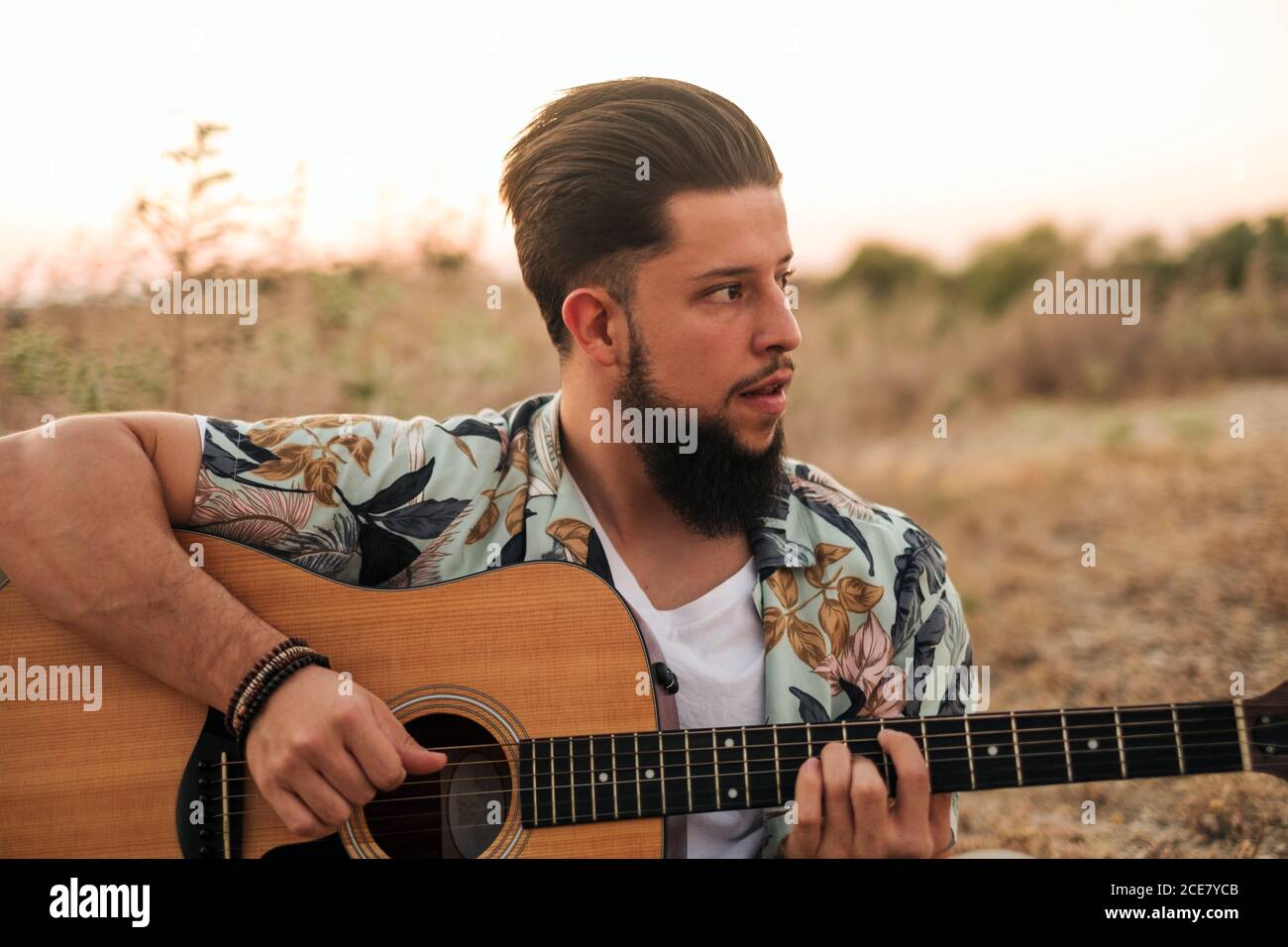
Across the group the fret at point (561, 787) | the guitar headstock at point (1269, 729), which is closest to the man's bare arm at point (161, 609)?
the fret at point (561, 787)

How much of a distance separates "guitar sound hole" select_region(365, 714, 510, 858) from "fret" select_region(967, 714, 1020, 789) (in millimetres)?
911

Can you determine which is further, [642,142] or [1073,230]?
[1073,230]

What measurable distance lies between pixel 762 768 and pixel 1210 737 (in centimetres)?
83

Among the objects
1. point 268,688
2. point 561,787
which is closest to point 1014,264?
point 561,787

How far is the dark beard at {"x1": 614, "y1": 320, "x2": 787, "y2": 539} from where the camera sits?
233 cm

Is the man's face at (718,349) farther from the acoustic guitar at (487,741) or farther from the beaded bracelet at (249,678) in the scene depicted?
the beaded bracelet at (249,678)

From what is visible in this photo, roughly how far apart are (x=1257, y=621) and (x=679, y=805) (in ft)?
10.2

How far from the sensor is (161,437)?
7.20 feet

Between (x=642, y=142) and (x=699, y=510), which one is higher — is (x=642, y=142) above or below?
above

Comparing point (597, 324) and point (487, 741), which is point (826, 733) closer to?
point (487, 741)

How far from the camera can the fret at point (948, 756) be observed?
1.98 metres

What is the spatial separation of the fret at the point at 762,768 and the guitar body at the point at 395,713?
176 mm
